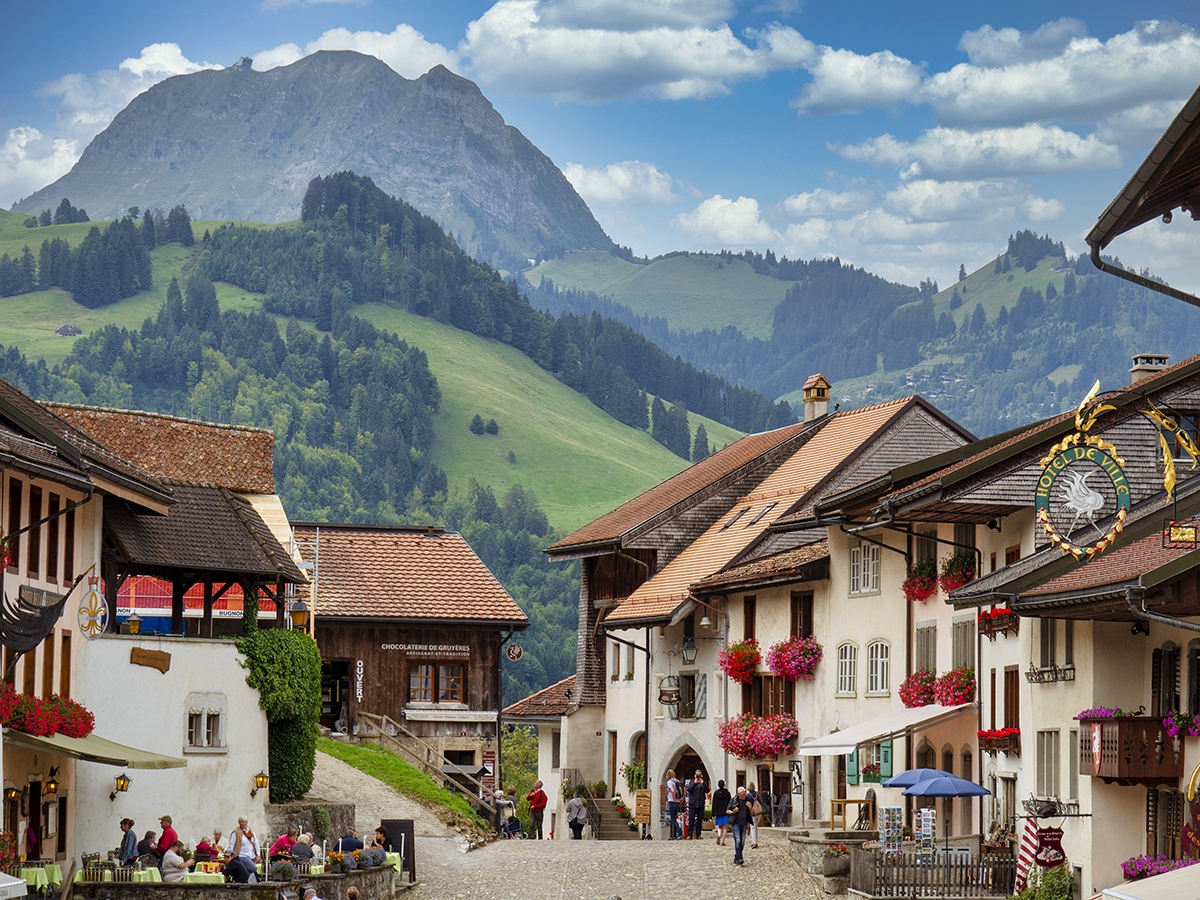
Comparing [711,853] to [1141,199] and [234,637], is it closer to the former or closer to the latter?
[234,637]

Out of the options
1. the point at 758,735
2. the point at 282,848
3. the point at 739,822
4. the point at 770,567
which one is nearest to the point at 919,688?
the point at 739,822

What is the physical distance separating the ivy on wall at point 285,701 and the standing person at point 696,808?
30.4 feet

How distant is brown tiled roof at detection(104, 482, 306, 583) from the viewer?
136ft

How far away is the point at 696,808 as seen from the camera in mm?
48875

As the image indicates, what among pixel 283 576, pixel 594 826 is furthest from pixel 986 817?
pixel 594 826

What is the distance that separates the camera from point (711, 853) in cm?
4209

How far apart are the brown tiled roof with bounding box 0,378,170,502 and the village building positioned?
18913mm

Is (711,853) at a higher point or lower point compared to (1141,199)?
lower

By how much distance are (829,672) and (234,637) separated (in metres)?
14.4

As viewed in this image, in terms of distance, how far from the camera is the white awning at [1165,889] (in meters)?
18.8

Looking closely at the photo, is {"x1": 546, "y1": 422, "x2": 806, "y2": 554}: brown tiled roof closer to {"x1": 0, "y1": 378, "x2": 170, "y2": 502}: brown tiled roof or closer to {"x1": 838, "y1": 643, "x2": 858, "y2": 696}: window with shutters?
{"x1": 838, "y1": 643, "x2": 858, "y2": 696}: window with shutters

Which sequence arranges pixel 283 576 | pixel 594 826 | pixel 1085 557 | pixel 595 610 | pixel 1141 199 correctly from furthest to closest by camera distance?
pixel 595 610 → pixel 594 826 → pixel 283 576 → pixel 1085 557 → pixel 1141 199

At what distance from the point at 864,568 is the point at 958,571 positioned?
6379 mm

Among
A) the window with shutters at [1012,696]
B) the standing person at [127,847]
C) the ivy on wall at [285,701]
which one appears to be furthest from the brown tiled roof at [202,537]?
the window with shutters at [1012,696]
